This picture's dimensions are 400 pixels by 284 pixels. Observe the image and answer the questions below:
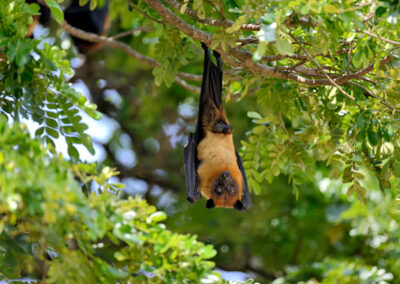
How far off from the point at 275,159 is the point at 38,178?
3551 mm

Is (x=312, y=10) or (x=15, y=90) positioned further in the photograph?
(x=15, y=90)

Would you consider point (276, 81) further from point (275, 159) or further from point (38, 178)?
point (38, 178)

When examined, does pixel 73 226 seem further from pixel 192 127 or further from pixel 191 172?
pixel 192 127

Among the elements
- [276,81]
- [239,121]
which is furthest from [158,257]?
[239,121]

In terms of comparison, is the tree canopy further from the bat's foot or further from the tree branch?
the bat's foot

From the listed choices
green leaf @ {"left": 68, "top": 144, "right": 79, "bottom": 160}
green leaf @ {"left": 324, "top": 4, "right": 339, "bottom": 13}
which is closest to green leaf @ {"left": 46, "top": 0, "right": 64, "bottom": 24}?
green leaf @ {"left": 68, "top": 144, "right": 79, "bottom": 160}

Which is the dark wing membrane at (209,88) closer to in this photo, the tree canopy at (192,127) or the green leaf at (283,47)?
the tree canopy at (192,127)

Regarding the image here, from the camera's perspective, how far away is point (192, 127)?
10609 millimetres

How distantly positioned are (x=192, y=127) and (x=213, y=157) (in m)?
4.54

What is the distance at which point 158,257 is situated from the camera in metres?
3.81

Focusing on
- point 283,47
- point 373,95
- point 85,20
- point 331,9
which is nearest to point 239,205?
point 373,95

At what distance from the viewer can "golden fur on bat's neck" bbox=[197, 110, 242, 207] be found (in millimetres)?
6027

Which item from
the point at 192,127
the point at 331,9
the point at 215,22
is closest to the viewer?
the point at 331,9

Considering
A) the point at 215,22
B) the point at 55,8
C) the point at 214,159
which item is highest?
the point at 55,8
